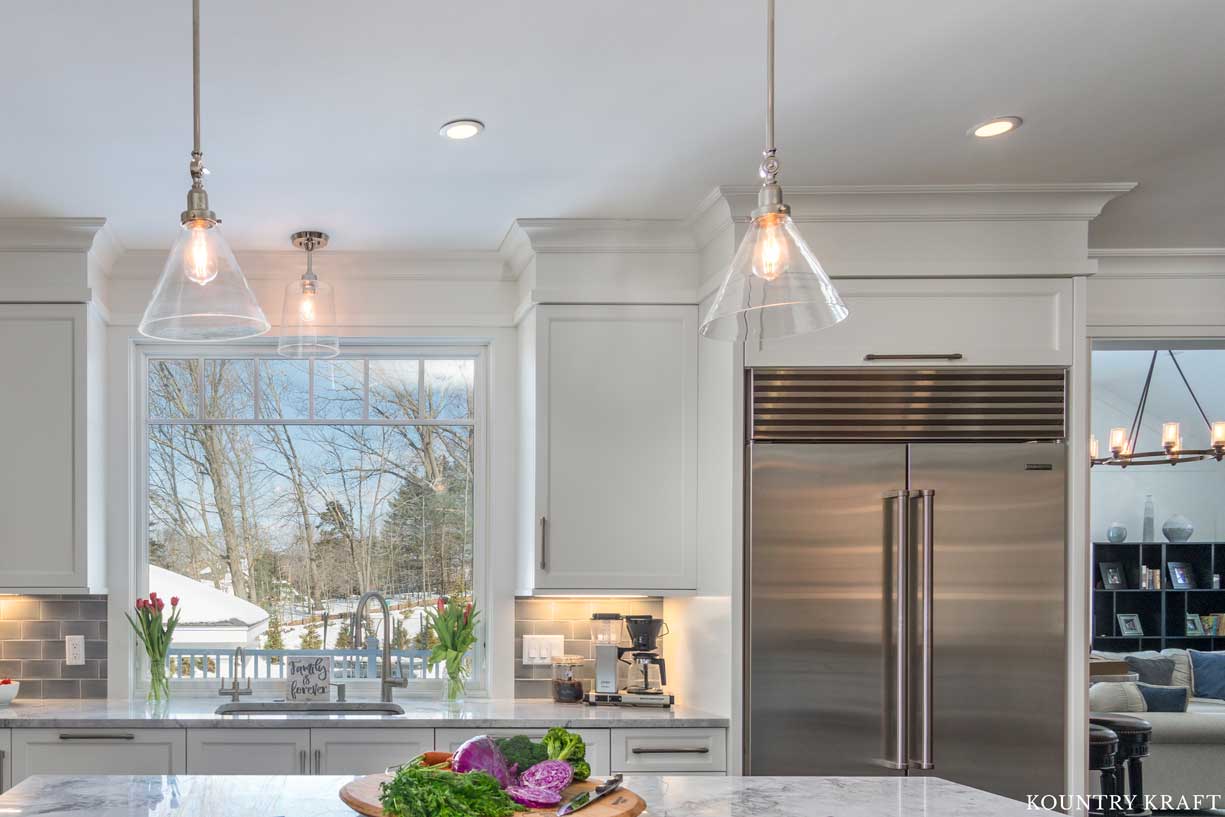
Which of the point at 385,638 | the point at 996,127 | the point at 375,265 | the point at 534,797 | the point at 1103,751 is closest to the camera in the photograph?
the point at 534,797

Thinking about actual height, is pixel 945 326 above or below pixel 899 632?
above

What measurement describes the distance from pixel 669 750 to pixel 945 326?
163cm

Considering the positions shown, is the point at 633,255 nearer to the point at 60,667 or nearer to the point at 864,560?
the point at 864,560

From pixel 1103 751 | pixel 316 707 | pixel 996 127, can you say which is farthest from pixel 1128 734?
pixel 316 707

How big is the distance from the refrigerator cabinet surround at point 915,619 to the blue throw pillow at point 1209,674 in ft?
16.0

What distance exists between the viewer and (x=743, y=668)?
3246 millimetres

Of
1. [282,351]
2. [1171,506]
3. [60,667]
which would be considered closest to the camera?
[282,351]

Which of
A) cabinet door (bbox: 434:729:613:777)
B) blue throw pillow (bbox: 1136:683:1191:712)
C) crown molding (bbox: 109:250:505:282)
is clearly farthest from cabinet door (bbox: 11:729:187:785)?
blue throw pillow (bbox: 1136:683:1191:712)

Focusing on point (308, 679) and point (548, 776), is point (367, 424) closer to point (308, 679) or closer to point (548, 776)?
point (308, 679)

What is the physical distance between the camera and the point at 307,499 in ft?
13.7

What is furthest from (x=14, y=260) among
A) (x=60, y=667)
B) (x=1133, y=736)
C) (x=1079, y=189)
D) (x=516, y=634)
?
(x=1133, y=736)

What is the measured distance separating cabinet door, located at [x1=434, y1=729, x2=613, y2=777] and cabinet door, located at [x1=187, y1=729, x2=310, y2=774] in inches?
17.6

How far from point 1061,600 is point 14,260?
3667 mm

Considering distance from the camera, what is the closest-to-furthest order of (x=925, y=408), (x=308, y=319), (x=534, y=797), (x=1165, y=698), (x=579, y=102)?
(x=534, y=797) → (x=579, y=102) → (x=925, y=408) → (x=308, y=319) → (x=1165, y=698)
